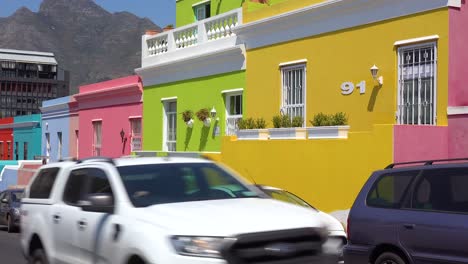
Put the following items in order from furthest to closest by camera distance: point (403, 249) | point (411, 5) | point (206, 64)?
point (206, 64), point (411, 5), point (403, 249)

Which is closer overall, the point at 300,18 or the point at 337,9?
the point at 337,9

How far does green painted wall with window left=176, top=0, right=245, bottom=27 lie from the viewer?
2292cm

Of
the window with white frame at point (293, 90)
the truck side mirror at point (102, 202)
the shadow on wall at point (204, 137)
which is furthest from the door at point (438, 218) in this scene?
the shadow on wall at point (204, 137)

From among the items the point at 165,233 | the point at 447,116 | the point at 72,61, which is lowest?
the point at 165,233

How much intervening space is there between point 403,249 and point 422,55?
6.99 m

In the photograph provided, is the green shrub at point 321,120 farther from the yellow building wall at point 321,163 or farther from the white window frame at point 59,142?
the white window frame at point 59,142

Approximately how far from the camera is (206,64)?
829 inches

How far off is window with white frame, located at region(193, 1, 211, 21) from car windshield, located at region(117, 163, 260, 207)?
17.5m

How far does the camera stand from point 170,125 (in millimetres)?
23891

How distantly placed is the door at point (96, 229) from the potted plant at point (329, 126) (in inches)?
317

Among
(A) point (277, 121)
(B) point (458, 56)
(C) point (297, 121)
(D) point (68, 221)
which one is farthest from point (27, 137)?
(D) point (68, 221)

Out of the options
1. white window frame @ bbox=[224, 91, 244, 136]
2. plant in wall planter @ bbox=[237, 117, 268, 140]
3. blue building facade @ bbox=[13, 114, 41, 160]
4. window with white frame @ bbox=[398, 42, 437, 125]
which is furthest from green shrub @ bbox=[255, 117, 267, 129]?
blue building facade @ bbox=[13, 114, 41, 160]

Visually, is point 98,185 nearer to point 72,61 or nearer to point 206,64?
point 206,64

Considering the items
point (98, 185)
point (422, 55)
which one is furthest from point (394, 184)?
point (422, 55)
